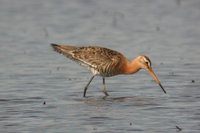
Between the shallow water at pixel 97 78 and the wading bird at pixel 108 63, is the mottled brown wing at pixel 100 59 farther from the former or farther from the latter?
the shallow water at pixel 97 78

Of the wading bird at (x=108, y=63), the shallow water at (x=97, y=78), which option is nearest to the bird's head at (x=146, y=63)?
the wading bird at (x=108, y=63)

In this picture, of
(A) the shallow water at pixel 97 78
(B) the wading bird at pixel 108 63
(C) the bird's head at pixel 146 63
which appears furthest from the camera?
(B) the wading bird at pixel 108 63

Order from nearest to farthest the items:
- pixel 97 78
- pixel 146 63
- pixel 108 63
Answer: pixel 146 63 → pixel 108 63 → pixel 97 78

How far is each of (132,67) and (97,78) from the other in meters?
1.49

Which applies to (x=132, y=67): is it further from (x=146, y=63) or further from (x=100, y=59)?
(x=100, y=59)

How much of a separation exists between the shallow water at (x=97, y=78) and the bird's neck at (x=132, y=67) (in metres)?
0.27

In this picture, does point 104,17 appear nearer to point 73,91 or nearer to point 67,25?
point 67,25

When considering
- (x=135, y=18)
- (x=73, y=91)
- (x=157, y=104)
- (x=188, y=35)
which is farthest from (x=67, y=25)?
(x=157, y=104)

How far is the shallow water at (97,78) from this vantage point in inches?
442

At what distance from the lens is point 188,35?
18.4m

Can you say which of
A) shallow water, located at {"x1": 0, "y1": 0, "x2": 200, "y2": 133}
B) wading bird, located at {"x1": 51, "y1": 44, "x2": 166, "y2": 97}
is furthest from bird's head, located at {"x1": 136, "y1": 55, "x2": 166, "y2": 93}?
shallow water, located at {"x1": 0, "y1": 0, "x2": 200, "y2": 133}

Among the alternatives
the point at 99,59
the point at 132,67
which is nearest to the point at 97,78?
the point at 99,59

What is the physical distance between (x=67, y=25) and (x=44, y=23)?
0.68 m

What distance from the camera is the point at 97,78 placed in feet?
49.7
